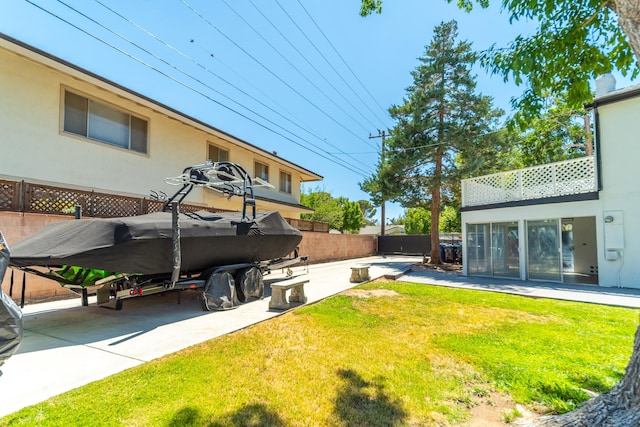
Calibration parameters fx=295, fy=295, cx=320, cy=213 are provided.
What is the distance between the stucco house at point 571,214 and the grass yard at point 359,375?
5.48 meters

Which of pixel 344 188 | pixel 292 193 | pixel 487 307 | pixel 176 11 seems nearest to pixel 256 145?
pixel 292 193

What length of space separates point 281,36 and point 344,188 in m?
27.4

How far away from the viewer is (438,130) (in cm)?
1620

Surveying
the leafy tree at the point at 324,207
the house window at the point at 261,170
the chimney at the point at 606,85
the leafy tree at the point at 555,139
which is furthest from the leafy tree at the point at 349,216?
the chimney at the point at 606,85

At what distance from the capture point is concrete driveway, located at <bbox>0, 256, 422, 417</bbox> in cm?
312

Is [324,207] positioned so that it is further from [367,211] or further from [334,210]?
[367,211]

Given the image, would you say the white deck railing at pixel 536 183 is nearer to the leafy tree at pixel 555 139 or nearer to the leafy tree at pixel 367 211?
the leafy tree at pixel 555 139

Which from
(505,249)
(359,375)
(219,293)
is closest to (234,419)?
(359,375)

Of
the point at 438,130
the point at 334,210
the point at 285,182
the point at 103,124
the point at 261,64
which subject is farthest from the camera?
the point at 334,210

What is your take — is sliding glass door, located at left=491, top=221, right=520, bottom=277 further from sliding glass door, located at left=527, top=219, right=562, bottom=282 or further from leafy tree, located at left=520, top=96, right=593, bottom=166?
leafy tree, located at left=520, top=96, right=593, bottom=166

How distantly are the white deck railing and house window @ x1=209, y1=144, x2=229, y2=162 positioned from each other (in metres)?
11.5

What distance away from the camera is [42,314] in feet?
18.5

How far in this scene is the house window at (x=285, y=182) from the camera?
1880 centimetres

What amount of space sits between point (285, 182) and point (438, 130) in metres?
9.61
